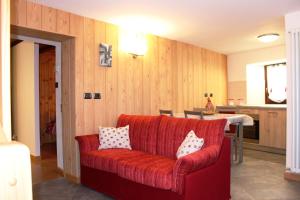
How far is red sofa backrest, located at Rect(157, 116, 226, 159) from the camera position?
256 centimetres

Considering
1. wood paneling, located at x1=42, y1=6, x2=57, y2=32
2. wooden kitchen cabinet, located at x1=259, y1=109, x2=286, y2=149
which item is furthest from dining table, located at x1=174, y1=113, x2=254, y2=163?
wood paneling, located at x1=42, y1=6, x2=57, y2=32

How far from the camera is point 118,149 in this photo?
3.14 m

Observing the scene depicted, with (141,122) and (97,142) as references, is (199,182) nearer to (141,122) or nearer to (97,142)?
(141,122)

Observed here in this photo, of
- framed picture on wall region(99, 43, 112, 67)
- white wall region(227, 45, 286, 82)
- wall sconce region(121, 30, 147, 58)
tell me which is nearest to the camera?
framed picture on wall region(99, 43, 112, 67)

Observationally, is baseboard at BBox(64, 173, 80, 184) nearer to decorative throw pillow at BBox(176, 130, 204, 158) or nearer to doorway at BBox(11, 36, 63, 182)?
doorway at BBox(11, 36, 63, 182)

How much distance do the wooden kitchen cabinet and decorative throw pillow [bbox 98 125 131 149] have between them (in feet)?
10.8

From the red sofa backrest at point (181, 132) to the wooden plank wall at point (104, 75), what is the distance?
1.09 m

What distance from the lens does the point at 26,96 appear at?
4809 millimetres

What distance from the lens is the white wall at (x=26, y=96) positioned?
4543 millimetres

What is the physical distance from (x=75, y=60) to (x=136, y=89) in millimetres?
1181

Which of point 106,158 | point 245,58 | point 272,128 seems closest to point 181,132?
point 106,158

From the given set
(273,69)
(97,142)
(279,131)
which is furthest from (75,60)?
(273,69)

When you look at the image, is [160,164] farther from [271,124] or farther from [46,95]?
[46,95]

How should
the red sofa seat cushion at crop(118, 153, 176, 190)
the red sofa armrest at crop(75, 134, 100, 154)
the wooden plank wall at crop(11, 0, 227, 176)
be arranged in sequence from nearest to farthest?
1. the red sofa seat cushion at crop(118, 153, 176, 190)
2. the red sofa armrest at crop(75, 134, 100, 154)
3. the wooden plank wall at crop(11, 0, 227, 176)
